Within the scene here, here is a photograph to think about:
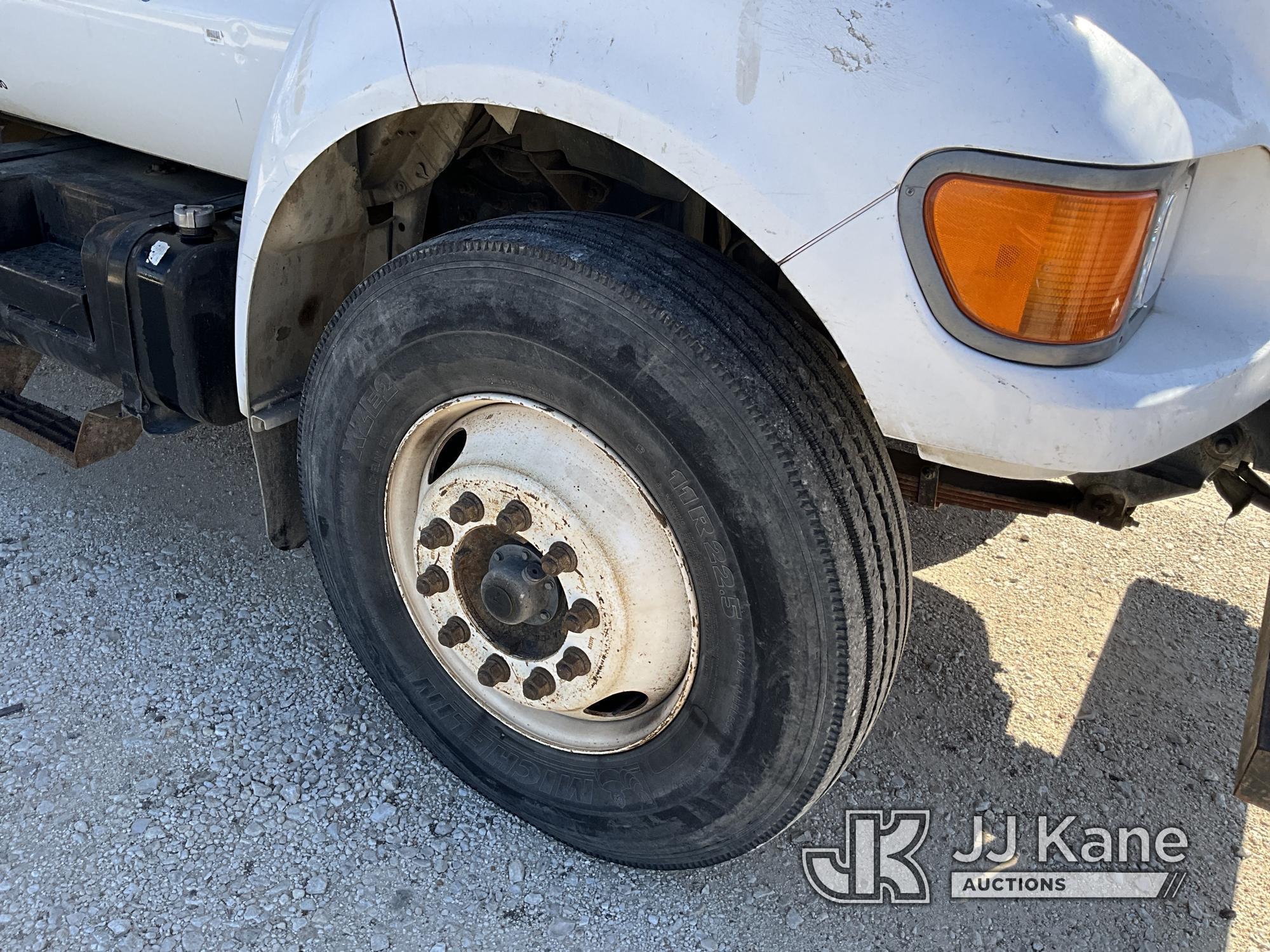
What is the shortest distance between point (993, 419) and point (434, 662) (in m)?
1.24

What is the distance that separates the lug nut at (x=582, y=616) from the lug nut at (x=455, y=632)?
0.25 m

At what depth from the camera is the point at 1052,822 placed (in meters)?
2.24

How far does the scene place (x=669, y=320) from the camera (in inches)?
61.2

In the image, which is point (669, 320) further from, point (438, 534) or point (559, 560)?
point (438, 534)

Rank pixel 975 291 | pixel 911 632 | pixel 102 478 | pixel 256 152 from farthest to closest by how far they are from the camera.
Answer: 1. pixel 102 478
2. pixel 911 632
3. pixel 256 152
4. pixel 975 291

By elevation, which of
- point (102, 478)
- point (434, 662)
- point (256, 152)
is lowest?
point (102, 478)

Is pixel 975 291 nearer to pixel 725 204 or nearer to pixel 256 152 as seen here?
pixel 725 204

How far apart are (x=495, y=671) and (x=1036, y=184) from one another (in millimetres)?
1256

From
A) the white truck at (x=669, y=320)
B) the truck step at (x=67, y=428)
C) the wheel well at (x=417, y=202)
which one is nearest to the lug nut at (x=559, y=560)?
the white truck at (x=669, y=320)

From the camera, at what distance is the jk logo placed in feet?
6.81

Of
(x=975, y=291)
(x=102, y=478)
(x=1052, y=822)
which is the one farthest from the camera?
(x=102, y=478)

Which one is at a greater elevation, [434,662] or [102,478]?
[434,662]

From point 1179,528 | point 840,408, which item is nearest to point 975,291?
point 840,408

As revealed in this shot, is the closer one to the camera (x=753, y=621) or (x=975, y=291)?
(x=975, y=291)
